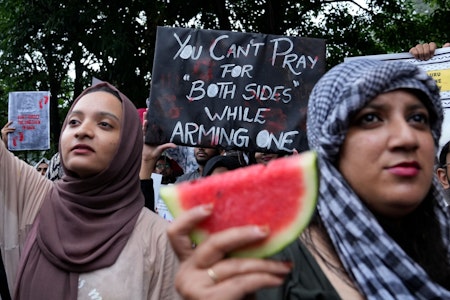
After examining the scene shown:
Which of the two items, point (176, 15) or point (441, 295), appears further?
point (176, 15)

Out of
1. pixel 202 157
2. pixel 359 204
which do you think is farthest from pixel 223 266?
pixel 202 157

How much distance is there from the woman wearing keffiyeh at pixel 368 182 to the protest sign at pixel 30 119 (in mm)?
6369

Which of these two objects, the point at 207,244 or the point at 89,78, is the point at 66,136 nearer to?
the point at 207,244

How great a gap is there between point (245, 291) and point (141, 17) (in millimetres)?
10806

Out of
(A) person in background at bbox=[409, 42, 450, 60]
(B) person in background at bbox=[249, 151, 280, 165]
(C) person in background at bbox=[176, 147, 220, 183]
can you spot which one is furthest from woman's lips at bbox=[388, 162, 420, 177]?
(C) person in background at bbox=[176, 147, 220, 183]

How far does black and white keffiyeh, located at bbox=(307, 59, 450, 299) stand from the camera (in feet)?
5.35

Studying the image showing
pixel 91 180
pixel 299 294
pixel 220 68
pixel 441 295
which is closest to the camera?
pixel 299 294

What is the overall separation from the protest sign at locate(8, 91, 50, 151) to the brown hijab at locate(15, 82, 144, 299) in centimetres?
483

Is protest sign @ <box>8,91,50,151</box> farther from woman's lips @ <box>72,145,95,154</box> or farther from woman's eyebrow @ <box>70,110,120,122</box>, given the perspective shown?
woman's lips @ <box>72,145,95,154</box>

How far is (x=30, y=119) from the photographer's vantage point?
299 inches

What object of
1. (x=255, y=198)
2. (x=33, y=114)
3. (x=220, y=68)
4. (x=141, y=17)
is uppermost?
(x=141, y=17)

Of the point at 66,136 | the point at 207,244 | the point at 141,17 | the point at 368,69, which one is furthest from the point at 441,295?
the point at 141,17

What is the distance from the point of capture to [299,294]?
149cm

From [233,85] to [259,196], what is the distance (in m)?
2.98
